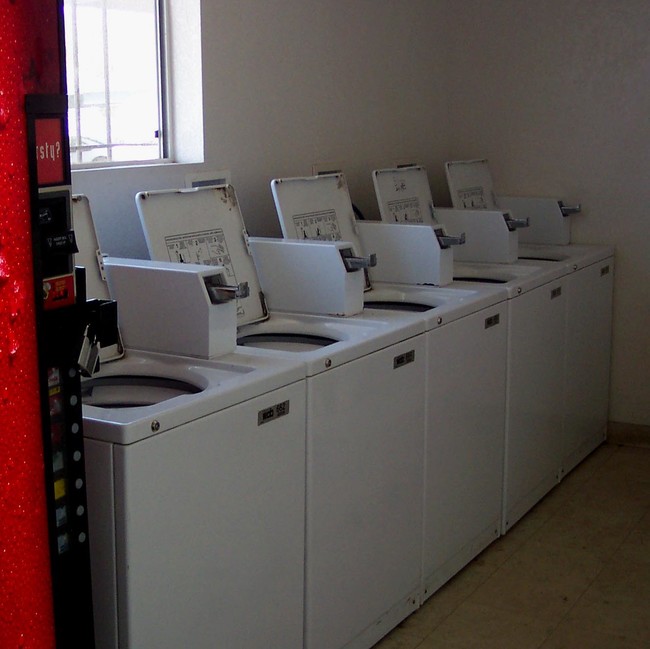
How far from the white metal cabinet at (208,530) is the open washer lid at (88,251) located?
519mm

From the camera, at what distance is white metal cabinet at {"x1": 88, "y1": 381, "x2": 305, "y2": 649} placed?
179 cm

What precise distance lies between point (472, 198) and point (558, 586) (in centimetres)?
188

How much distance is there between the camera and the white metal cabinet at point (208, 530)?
179 cm

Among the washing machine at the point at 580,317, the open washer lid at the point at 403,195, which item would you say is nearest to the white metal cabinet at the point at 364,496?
the open washer lid at the point at 403,195

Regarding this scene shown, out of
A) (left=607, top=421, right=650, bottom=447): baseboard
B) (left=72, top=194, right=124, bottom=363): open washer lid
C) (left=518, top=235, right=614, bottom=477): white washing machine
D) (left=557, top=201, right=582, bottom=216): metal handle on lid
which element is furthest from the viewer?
(left=607, top=421, right=650, bottom=447): baseboard

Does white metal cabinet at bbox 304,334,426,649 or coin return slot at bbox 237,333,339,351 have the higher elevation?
coin return slot at bbox 237,333,339,351

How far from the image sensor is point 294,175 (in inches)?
141

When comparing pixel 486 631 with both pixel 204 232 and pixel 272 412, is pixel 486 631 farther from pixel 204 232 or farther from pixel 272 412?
pixel 204 232

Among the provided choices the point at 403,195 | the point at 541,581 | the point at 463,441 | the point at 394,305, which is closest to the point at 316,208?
the point at 394,305

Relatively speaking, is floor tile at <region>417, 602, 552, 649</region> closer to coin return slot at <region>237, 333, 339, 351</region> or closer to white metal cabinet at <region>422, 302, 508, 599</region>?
white metal cabinet at <region>422, 302, 508, 599</region>

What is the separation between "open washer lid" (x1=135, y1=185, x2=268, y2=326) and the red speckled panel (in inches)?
49.1

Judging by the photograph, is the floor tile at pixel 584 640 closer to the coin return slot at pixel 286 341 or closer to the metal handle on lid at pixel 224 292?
the coin return slot at pixel 286 341

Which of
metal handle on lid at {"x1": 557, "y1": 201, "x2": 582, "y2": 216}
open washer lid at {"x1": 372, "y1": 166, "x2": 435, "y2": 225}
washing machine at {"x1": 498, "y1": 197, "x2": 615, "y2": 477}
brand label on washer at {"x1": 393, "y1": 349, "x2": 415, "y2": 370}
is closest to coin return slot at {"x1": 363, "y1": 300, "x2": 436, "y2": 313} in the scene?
open washer lid at {"x1": 372, "y1": 166, "x2": 435, "y2": 225}

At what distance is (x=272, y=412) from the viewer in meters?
2.15
